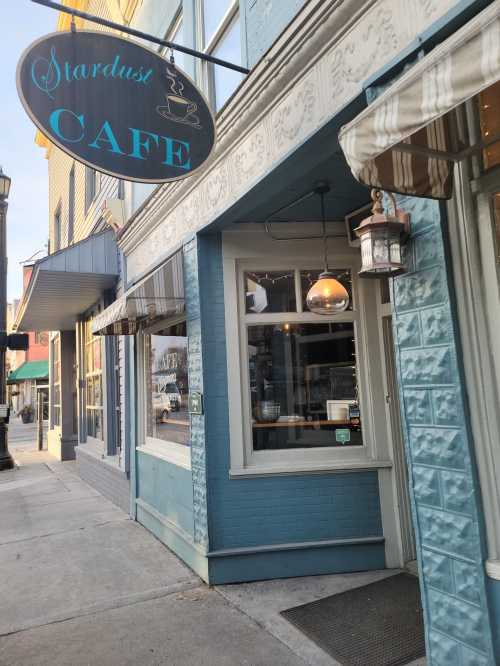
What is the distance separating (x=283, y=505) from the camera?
4.45 meters

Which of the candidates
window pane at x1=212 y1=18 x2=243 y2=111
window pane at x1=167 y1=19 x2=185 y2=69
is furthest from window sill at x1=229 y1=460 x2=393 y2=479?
window pane at x1=167 y1=19 x2=185 y2=69

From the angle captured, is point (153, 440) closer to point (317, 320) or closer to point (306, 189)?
Answer: point (317, 320)

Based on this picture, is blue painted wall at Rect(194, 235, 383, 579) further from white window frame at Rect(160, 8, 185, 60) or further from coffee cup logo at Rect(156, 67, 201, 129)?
white window frame at Rect(160, 8, 185, 60)

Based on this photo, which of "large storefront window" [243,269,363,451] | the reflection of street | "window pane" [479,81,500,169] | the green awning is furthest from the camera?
the green awning

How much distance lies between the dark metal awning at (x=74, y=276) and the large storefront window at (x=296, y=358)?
3382 mm

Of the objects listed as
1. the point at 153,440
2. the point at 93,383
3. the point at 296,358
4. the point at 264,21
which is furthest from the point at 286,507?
the point at 93,383

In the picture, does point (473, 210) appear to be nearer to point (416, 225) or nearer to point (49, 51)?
point (416, 225)

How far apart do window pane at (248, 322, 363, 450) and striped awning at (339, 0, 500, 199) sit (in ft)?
8.63

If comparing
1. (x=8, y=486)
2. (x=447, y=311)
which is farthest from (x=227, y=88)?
(x=8, y=486)

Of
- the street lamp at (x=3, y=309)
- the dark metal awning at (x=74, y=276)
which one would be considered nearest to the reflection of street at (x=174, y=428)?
the dark metal awning at (x=74, y=276)

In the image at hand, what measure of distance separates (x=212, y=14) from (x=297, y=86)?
2439 mm

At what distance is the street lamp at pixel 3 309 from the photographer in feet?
36.9

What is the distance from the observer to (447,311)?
232cm

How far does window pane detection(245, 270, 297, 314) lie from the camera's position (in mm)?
4848
